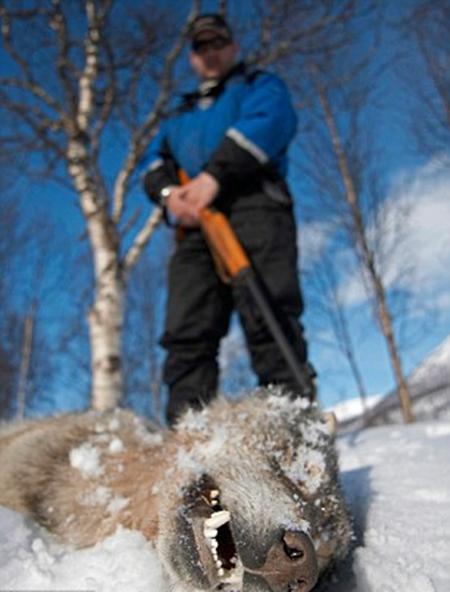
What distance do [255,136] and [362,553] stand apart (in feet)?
7.44

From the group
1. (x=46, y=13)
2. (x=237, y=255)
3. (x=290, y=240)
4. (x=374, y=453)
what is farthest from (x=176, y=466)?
(x=46, y=13)

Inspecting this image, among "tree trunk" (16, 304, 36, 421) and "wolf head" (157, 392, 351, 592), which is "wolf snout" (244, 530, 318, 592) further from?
"tree trunk" (16, 304, 36, 421)

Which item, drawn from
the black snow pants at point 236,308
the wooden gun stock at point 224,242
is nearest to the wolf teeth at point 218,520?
the black snow pants at point 236,308

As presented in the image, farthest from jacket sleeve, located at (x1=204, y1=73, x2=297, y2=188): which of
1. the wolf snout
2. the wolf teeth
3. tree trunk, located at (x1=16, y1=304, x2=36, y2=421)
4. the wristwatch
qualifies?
tree trunk, located at (x1=16, y1=304, x2=36, y2=421)

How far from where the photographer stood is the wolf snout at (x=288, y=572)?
1.09 m

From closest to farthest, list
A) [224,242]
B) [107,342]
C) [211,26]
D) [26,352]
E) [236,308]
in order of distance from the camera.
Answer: [224,242] < [236,308] < [211,26] < [107,342] < [26,352]

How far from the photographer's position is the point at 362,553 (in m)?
1.35

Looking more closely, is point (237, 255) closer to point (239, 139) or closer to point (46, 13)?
point (239, 139)

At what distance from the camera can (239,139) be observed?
2934 mm

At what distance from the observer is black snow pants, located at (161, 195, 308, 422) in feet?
9.52

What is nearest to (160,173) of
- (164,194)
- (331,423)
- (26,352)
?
(164,194)

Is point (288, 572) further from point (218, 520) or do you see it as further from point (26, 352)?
point (26, 352)

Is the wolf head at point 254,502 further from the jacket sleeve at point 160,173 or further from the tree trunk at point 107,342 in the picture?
the tree trunk at point 107,342

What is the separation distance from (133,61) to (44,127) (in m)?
1.88
